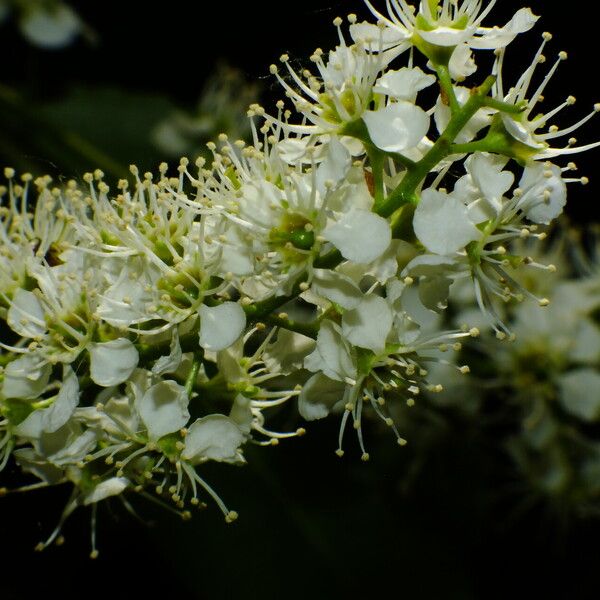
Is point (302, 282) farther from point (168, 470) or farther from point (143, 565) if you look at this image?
point (143, 565)

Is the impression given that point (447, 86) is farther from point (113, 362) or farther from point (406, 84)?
point (113, 362)

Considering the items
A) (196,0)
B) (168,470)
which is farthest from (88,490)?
(196,0)

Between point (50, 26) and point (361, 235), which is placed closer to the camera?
point (361, 235)

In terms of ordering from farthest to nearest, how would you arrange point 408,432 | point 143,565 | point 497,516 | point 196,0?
point 196,0, point 497,516, point 408,432, point 143,565

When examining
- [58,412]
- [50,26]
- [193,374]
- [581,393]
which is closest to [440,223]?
[193,374]

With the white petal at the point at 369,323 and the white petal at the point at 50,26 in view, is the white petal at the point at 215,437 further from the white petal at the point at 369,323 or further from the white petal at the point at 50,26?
the white petal at the point at 50,26

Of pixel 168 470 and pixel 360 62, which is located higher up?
pixel 360 62
